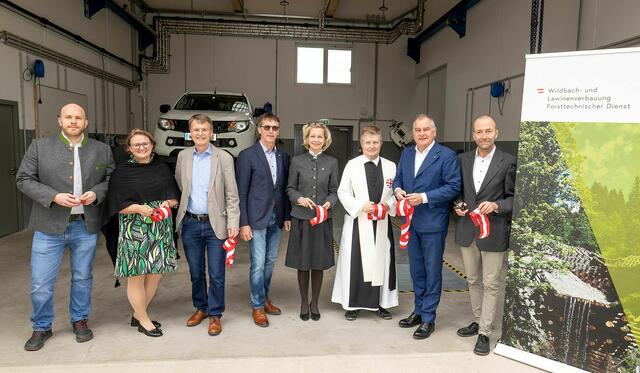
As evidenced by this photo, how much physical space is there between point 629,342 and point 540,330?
45 cm

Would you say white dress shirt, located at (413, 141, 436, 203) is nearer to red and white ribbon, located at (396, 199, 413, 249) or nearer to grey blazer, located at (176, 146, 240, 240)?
red and white ribbon, located at (396, 199, 413, 249)

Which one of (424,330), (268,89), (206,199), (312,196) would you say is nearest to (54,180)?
(206,199)

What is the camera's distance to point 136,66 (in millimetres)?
10938

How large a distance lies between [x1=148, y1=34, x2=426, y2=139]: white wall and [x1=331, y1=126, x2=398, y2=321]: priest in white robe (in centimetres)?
882

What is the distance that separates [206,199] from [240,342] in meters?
1.02

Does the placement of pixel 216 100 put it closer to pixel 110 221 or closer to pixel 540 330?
pixel 110 221

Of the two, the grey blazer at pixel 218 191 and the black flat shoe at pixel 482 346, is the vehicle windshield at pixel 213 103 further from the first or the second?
the black flat shoe at pixel 482 346

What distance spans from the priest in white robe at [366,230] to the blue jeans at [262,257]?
0.55 meters

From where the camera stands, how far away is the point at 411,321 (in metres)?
3.27

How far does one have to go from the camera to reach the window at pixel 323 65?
1191 centimetres

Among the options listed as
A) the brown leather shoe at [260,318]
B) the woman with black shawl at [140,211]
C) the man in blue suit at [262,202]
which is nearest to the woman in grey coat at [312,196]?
the man in blue suit at [262,202]

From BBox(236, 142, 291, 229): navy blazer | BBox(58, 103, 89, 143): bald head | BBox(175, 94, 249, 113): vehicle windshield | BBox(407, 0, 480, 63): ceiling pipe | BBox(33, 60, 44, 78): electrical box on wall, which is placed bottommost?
BBox(236, 142, 291, 229): navy blazer

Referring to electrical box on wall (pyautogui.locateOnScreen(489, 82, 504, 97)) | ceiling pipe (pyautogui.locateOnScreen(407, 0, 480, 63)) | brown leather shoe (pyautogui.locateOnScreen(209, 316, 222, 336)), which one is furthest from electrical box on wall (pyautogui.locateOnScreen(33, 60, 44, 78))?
ceiling pipe (pyautogui.locateOnScreen(407, 0, 480, 63))

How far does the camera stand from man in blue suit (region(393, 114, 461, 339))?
300 centimetres
